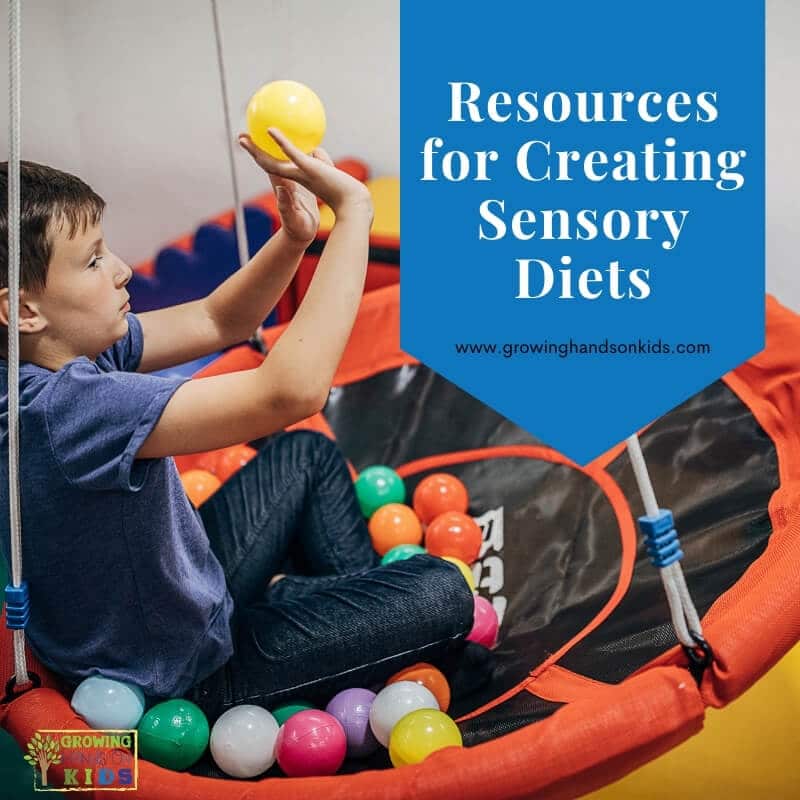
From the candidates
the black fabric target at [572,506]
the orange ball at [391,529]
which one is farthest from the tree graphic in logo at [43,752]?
the orange ball at [391,529]

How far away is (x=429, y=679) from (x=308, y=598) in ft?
0.45

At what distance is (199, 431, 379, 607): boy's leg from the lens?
1.21 metres

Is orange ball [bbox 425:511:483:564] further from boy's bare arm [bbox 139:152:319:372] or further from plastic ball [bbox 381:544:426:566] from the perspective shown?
boy's bare arm [bbox 139:152:319:372]

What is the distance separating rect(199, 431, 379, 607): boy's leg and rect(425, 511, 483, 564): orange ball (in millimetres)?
91

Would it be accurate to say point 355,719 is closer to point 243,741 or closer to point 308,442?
point 243,741

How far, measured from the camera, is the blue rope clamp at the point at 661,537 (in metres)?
0.89

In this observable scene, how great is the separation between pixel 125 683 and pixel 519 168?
53 cm

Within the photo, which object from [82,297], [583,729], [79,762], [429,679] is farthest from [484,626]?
[82,297]

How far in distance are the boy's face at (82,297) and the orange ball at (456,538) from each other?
0.57 metres

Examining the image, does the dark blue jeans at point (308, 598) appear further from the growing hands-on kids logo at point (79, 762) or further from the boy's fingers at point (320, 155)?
the boy's fingers at point (320, 155)

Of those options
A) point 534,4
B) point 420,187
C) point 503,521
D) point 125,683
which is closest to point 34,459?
point 125,683

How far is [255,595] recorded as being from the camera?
122 cm

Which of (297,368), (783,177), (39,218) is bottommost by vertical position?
(297,368)

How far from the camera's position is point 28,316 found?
884 millimetres
